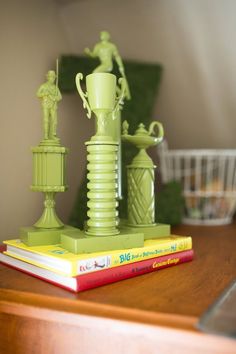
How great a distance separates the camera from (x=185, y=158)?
4.58 feet

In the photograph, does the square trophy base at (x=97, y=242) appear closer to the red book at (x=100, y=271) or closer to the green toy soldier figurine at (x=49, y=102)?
the red book at (x=100, y=271)

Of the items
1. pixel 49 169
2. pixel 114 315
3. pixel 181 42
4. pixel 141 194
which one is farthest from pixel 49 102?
pixel 181 42

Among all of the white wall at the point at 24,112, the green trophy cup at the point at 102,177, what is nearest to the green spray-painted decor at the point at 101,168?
the green trophy cup at the point at 102,177

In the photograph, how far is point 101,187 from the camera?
0.66 m

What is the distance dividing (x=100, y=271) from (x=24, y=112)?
23.6 inches

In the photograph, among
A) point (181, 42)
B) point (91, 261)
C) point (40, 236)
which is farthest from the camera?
point (181, 42)

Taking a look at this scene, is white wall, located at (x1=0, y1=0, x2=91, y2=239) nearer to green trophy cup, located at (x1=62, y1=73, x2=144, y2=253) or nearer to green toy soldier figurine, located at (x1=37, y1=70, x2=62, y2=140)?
green toy soldier figurine, located at (x1=37, y1=70, x2=62, y2=140)

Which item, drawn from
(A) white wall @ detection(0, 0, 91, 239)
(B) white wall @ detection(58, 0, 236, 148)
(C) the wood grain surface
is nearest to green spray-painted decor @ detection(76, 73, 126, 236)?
(C) the wood grain surface

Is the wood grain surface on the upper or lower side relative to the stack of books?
lower

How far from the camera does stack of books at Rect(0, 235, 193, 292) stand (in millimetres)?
582

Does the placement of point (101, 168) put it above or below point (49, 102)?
below

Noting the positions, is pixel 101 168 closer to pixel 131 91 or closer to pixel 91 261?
pixel 91 261

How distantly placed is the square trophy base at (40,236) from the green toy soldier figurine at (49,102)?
19cm

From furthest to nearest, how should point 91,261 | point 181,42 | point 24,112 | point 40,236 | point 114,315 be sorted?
point 181,42
point 24,112
point 40,236
point 91,261
point 114,315
